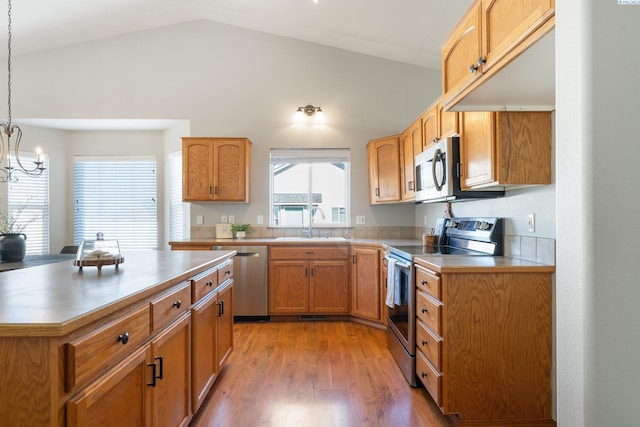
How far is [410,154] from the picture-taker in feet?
11.6

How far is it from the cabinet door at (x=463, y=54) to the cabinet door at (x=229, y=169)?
2691 millimetres

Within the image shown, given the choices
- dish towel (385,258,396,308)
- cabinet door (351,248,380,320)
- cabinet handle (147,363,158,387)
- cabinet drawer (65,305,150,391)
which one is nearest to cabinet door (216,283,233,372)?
cabinet handle (147,363,158,387)

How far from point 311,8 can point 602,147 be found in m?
3.56

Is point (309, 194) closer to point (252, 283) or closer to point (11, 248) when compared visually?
point (252, 283)

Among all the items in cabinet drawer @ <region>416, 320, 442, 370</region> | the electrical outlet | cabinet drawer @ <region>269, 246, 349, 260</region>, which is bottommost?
cabinet drawer @ <region>416, 320, 442, 370</region>

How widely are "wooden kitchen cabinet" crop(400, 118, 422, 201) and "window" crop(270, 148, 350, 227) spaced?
928mm

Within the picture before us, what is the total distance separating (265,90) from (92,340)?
3976mm

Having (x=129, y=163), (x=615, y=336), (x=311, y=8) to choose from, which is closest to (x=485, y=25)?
(x=615, y=336)

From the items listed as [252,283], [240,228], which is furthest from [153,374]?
[240,228]

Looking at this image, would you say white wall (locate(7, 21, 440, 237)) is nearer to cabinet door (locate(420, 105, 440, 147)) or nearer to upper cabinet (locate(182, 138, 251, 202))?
upper cabinet (locate(182, 138, 251, 202))

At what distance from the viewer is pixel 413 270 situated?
233 centimetres

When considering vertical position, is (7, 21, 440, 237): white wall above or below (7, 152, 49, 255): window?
above

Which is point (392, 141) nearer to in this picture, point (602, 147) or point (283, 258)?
point (283, 258)

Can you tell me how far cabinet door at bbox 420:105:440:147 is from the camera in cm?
284
